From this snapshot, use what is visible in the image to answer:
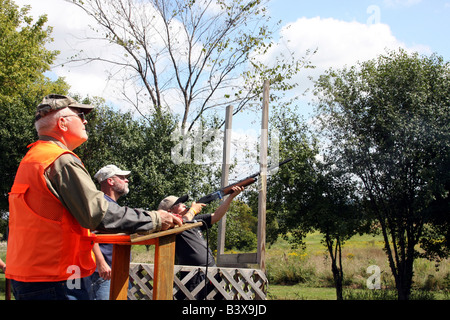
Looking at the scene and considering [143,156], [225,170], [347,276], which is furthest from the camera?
[347,276]

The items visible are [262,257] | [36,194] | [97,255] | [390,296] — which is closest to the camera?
[36,194]

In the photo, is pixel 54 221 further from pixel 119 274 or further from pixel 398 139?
pixel 398 139

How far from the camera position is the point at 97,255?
3654 millimetres

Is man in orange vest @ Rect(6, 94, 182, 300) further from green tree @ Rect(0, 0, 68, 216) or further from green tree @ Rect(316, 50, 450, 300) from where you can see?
green tree @ Rect(0, 0, 68, 216)

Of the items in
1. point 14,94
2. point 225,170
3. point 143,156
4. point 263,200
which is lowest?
point 263,200

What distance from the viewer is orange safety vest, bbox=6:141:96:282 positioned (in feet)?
6.94

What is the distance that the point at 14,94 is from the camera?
16719 mm

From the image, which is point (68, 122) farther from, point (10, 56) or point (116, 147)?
point (10, 56)

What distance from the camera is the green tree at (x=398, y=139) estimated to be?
1129 centimetres

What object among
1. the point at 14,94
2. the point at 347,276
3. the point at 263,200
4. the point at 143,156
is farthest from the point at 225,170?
the point at 14,94

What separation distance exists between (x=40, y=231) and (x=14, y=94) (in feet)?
53.9

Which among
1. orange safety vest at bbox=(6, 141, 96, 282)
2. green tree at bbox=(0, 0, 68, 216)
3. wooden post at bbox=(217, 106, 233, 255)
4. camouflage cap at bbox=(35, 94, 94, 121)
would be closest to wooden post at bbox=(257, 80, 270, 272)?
wooden post at bbox=(217, 106, 233, 255)

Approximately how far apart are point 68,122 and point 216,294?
13.9 ft

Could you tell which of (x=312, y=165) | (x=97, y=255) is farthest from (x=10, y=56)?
(x=97, y=255)
